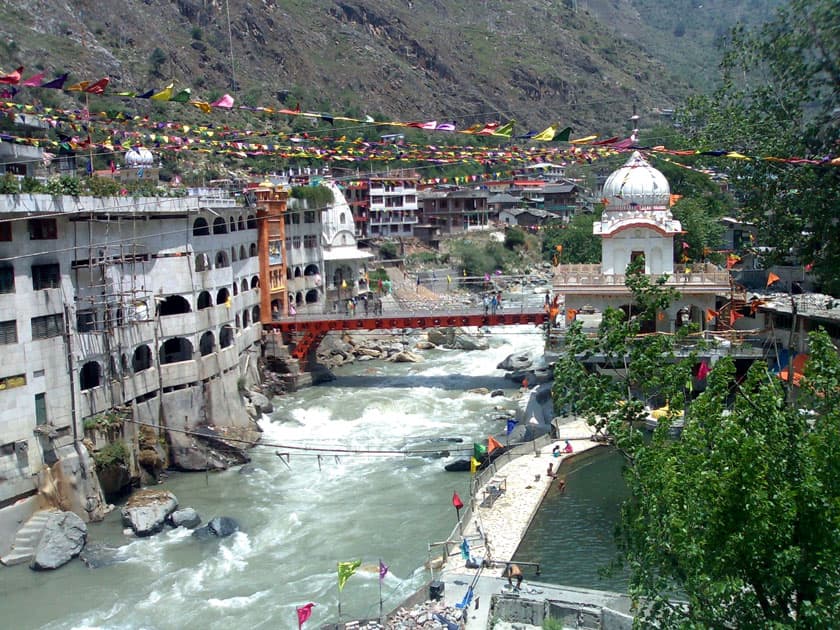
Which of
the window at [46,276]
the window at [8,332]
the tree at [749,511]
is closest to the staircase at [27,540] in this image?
the window at [8,332]

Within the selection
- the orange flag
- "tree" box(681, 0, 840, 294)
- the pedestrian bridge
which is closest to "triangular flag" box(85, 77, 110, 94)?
the orange flag

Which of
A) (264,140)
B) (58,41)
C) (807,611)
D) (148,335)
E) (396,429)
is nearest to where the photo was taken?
(807,611)

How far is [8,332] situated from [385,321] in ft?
62.2

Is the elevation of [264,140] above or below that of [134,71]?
below

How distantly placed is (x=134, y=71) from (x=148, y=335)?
70.0 m

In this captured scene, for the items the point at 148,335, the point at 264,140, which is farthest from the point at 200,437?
the point at 264,140

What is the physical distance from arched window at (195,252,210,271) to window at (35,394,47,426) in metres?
10.7

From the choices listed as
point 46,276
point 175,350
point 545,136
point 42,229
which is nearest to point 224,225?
point 175,350

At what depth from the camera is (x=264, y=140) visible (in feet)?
258

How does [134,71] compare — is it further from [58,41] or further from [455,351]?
[455,351]

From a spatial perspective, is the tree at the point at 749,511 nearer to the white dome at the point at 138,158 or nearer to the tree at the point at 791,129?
the tree at the point at 791,129

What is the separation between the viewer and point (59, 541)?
23203 mm

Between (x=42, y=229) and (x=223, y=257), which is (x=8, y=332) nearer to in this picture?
(x=42, y=229)

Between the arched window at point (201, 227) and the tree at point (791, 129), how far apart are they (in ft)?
65.4
